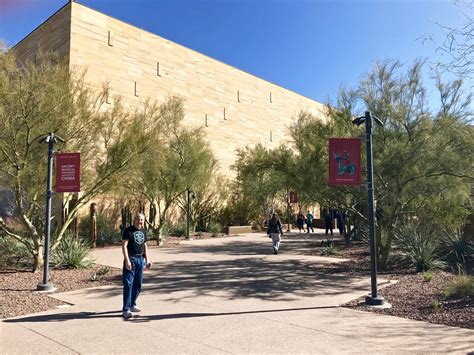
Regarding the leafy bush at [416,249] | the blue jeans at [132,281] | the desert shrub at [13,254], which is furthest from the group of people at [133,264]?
the leafy bush at [416,249]

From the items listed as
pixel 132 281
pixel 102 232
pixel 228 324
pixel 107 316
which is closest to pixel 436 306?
pixel 228 324

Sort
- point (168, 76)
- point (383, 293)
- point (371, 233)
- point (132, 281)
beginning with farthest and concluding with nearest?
point (168, 76) < point (383, 293) < point (371, 233) < point (132, 281)

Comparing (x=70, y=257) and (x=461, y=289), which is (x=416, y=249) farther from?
(x=70, y=257)

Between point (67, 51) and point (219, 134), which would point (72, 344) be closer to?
point (67, 51)

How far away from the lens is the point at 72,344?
5.53 m

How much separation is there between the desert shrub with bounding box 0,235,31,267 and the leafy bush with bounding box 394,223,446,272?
11286 millimetres

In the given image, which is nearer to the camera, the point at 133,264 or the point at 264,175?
the point at 133,264

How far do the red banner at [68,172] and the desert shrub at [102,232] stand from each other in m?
11.1

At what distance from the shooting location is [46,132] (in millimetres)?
11352

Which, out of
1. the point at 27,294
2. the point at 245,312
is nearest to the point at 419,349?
the point at 245,312

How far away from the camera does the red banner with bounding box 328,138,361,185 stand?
8539 millimetres

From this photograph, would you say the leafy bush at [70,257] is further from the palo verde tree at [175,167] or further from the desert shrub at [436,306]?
the desert shrub at [436,306]

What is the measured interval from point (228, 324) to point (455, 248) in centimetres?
1012

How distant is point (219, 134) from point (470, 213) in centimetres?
2144
